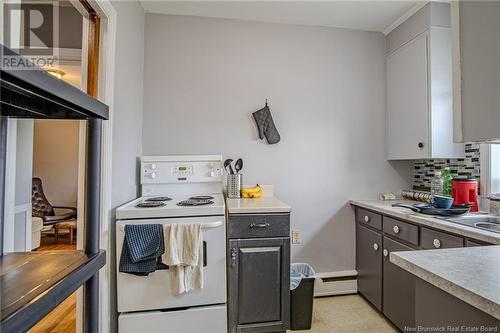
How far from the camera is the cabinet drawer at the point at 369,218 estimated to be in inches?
84.3

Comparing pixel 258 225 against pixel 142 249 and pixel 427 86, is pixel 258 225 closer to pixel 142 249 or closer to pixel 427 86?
pixel 142 249

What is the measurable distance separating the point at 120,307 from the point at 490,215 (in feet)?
7.94

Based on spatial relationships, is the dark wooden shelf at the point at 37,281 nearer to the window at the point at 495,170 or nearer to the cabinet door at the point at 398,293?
the cabinet door at the point at 398,293

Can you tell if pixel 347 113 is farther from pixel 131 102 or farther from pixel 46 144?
pixel 46 144

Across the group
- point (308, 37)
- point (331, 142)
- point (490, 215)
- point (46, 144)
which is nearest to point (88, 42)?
point (46, 144)

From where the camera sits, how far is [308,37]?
8.32ft

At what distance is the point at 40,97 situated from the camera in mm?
520

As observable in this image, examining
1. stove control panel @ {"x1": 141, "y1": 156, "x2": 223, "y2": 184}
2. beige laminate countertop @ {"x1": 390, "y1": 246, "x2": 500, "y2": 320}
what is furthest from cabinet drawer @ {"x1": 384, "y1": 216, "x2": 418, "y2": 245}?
stove control panel @ {"x1": 141, "y1": 156, "x2": 223, "y2": 184}

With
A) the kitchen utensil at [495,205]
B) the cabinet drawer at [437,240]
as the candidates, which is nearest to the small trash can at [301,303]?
the cabinet drawer at [437,240]

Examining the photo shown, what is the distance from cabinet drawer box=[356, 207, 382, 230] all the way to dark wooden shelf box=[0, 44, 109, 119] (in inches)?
82.5

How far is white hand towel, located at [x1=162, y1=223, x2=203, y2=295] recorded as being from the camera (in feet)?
5.19

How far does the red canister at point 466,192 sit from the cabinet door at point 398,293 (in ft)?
1.84

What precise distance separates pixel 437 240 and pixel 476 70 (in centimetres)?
126

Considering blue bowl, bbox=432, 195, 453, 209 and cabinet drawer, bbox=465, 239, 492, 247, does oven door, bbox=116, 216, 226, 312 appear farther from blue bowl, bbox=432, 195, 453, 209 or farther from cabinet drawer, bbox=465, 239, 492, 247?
blue bowl, bbox=432, 195, 453, 209
